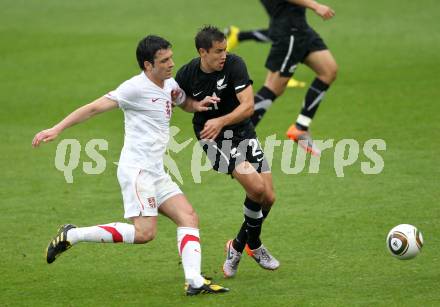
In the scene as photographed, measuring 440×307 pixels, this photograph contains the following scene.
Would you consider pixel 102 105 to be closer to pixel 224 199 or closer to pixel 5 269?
pixel 5 269

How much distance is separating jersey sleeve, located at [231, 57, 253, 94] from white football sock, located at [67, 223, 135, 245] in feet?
5.34

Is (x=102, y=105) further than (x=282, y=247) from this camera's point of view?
No

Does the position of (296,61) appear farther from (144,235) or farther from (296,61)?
(144,235)

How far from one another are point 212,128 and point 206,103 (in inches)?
14.4

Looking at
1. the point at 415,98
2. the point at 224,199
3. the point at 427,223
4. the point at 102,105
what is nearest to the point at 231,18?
the point at 415,98

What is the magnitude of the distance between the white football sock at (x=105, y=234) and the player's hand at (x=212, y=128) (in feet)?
3.43

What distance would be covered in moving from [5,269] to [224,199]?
3.18 meters

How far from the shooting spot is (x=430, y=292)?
305 inches

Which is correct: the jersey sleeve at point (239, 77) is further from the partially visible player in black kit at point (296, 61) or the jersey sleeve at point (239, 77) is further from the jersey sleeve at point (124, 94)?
the partially visible player in black kit at point (296, 61)

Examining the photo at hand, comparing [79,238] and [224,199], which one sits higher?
[79,238]

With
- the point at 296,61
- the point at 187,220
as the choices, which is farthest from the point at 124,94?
the point at 296,61

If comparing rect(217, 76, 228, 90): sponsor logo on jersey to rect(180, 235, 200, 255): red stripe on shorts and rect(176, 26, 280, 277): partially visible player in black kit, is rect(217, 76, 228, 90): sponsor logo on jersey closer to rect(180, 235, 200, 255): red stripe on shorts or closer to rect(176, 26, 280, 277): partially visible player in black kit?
rect(176, 26, 280, 277): partially visible player in black kit

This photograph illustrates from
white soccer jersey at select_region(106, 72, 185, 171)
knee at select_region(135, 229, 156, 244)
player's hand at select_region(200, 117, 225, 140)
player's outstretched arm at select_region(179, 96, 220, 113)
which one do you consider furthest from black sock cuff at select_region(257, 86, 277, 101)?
knee at select_region(135, 229, 156, 244)

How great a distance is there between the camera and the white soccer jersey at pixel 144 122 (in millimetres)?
7980
